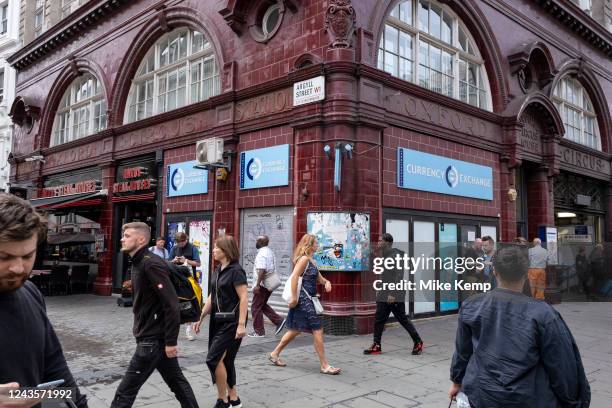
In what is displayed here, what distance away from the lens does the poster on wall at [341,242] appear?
934 cm

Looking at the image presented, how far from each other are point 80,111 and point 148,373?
17.5 metres

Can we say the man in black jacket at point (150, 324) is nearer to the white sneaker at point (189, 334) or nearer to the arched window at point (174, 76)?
the white sneaker at point (189, 334)

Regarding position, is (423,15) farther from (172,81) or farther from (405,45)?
(172,81)

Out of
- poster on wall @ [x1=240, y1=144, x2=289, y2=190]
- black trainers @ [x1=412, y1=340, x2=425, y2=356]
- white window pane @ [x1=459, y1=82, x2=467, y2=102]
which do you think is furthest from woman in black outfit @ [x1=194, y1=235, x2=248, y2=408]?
white window pane @ [x1=459, y1=82, x2=467, y2=102]

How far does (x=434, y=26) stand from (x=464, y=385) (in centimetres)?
1133

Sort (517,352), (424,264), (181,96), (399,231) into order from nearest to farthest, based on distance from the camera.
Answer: (517,352) → (424,264) → (399,231) → (181,96)

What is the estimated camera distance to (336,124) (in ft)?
31.2

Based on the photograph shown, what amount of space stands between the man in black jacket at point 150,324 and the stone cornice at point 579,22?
1571 centimetres

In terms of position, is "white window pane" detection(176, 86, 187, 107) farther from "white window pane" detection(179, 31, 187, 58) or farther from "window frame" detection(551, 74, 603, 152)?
"window frame" detection(551, 74, 603, 152)

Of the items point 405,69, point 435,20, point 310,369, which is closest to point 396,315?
point 310,369

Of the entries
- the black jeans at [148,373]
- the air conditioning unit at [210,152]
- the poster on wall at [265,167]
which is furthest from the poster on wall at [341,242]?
the black jeans at [148,373]

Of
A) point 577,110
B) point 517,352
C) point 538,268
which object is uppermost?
point 577,110

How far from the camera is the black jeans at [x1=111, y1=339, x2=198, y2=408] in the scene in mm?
4043

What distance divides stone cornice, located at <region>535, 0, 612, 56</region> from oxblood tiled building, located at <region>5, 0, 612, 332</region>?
7 cm
